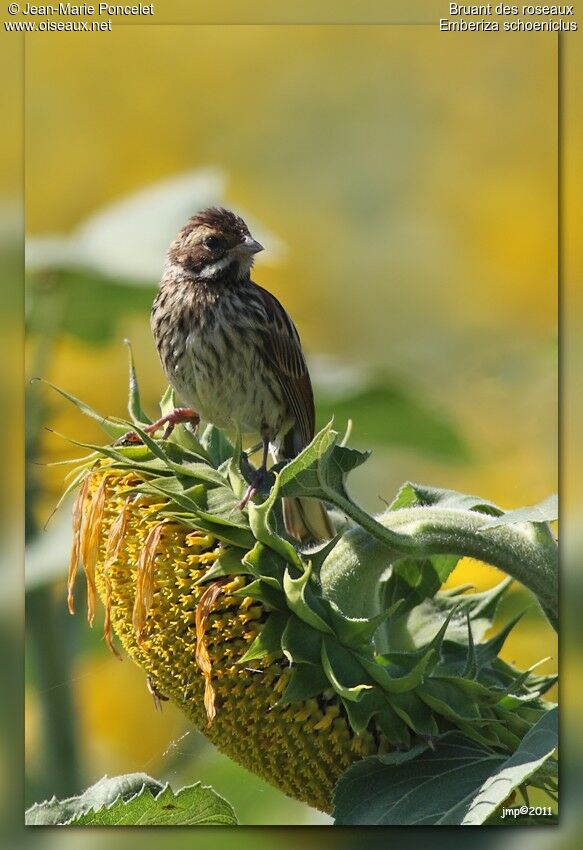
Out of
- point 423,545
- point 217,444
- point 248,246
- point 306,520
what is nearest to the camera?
point 423,545

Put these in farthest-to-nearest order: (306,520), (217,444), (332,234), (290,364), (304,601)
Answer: (332,234) < (290,364) < (217,444) < (306,520) < (304,601)

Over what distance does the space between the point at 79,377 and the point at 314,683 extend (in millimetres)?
1323

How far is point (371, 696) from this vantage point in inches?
85.4

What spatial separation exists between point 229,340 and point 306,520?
807mm

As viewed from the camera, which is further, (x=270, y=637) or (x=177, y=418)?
(x=177, y=418)

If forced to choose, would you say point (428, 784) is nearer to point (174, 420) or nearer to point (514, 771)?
point (514, 771)

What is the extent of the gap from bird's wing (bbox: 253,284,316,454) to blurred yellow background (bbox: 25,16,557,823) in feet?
0.44

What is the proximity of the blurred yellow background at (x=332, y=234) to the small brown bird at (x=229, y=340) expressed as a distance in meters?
0.10

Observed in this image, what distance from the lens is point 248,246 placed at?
3152 mm

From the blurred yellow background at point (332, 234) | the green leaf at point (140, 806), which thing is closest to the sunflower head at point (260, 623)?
the green leaf at point (140, 806)

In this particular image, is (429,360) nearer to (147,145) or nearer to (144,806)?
(147,145)

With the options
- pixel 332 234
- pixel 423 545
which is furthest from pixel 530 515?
pixel 332 234

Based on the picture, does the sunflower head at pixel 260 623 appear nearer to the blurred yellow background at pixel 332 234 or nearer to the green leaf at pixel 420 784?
the green leaf at pixel 420 784

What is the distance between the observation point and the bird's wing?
295 cm
